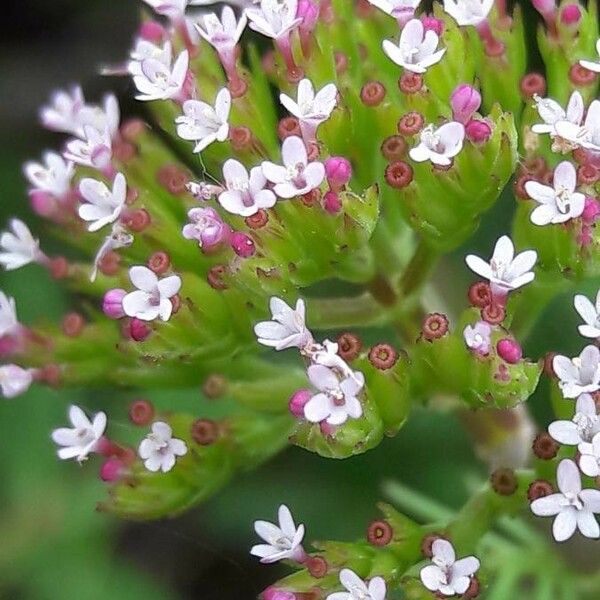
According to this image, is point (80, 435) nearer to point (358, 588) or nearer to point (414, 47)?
point (358, 588)

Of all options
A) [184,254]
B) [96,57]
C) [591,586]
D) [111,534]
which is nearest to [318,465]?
[111,534]

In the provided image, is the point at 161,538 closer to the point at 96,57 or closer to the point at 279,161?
the point at 96,57

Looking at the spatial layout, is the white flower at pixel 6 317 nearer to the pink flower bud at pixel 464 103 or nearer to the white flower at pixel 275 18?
the white flower at pixel 275 18

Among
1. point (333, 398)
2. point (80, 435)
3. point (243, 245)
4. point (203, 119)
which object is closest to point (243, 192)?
point (243, 245)

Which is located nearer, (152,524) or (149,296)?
(149,296)

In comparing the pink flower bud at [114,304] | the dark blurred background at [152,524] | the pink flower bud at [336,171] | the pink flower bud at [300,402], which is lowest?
the dark blurred background at [152,524]

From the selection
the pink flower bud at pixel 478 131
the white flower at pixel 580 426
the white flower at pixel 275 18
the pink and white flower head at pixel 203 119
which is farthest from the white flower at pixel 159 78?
the white flower at pixel 580 426

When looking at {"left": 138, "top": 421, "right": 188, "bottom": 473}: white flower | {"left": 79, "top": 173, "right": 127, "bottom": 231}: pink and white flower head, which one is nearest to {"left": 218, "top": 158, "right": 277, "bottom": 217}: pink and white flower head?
{"left": 79, "top": 173, "right": 127, "bottom": 231}: pink and white flower head
